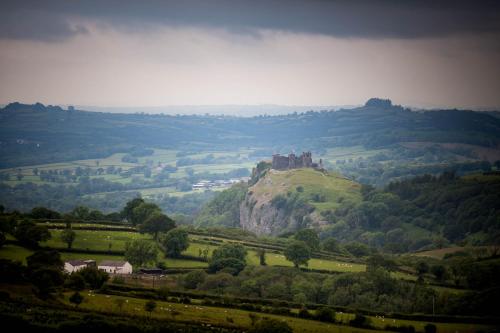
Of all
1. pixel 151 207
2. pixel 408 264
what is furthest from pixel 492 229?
pixel 151 207

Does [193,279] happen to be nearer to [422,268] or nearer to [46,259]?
[46,259]

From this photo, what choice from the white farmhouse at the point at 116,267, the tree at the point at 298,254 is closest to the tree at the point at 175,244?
the white farmhouse at the point at 116,267

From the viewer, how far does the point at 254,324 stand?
73125mm

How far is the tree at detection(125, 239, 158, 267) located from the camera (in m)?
104

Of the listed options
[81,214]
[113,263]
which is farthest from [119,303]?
[81,214]

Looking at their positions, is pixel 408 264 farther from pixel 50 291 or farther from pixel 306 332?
pixel 50 291

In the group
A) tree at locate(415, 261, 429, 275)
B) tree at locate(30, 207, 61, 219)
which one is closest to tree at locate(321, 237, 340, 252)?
tree at locate(415, 261, 429, 275)

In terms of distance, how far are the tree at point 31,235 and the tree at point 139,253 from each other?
33.5 feet

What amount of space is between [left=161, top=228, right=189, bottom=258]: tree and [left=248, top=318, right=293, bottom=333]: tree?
145 ft

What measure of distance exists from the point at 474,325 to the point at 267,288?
24851 mm

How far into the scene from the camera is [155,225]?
123188mm

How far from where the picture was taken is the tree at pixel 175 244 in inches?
4500

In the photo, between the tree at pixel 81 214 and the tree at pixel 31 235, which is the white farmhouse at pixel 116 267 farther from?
the tree at pixel 81 214

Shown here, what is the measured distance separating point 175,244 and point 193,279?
16.3 metres
